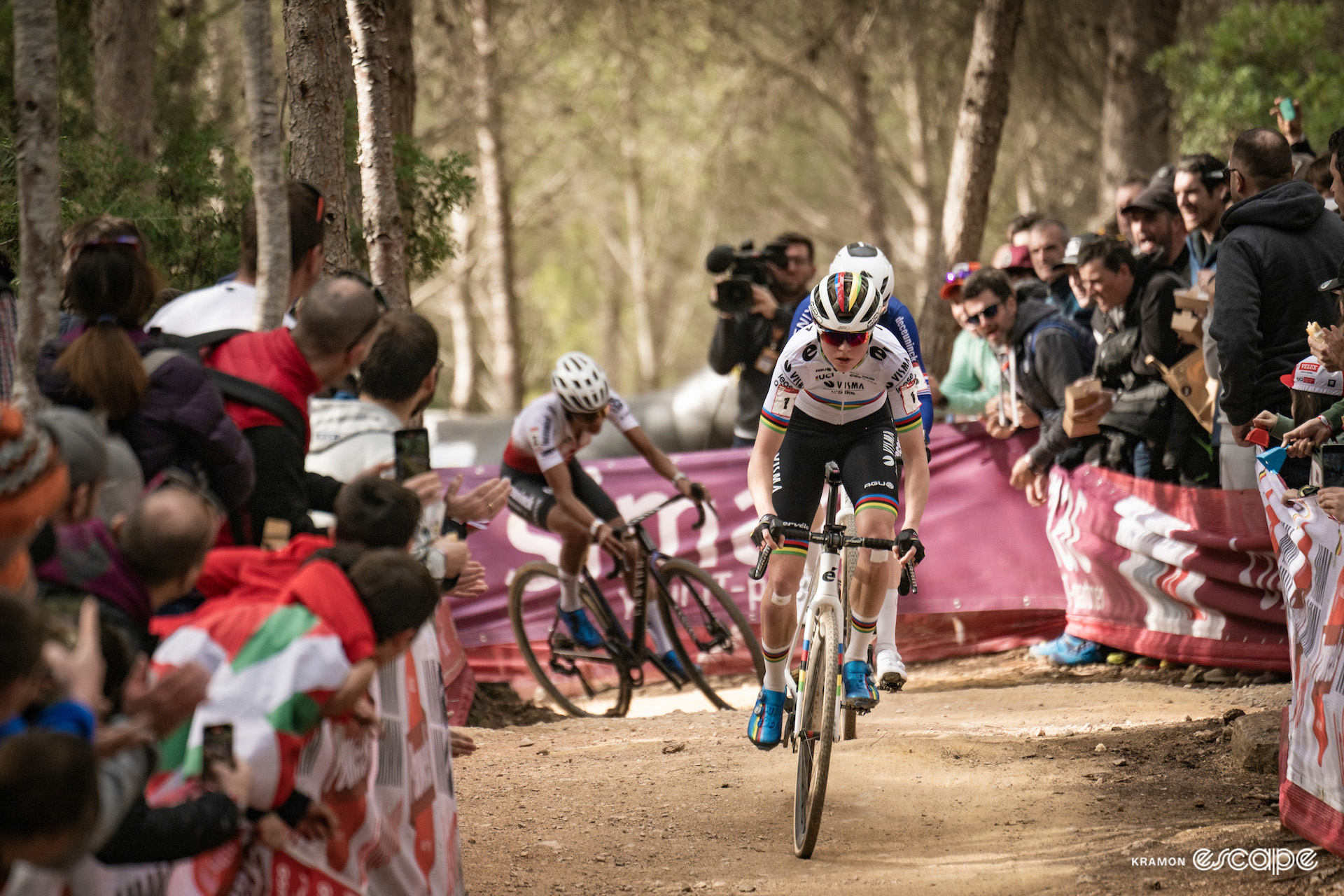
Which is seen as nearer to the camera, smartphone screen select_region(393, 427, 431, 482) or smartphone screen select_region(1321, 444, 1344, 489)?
smartphone screen select_region(393, 427, 431, 482)

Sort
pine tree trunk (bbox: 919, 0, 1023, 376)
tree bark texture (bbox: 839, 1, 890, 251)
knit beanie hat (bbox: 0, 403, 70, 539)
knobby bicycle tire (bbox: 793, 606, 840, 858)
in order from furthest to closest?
tree bark texture (bbox: 839, 1, 890, 251) < pine tree trunk (bbox: 919, 0, 1023, 376) < knobby bicycle tire (bbox: 793, 606, 840, 858) < knit beanie hat (bbox: 0, 403, 70, 539)

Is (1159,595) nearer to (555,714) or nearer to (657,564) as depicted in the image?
(657,564)

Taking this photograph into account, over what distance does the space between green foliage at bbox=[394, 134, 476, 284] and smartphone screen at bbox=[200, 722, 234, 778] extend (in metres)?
5.73

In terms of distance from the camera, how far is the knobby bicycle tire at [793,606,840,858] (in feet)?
16.7

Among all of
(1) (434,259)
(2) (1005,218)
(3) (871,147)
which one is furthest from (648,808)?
(2) (1005,218)

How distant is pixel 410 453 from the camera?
163 inches

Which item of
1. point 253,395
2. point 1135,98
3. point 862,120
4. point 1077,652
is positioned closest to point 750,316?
point 1077,652

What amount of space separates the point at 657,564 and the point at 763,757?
2.30 metres

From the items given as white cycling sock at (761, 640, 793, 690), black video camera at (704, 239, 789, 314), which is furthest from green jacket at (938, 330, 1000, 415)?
white cycling sock at (761, 640, 793, 690)

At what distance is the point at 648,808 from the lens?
577 centimetres

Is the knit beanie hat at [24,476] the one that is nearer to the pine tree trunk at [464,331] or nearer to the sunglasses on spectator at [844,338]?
the sunglasses on spectator at [844,338]

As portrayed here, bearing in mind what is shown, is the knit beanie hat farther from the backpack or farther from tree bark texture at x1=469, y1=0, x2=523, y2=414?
tree bark texture at x1=469, y1=0, x2=523, y2=414

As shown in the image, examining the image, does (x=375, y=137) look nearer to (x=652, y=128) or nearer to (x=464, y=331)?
(x=464, y=331)

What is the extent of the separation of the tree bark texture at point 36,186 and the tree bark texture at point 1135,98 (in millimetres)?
12490
